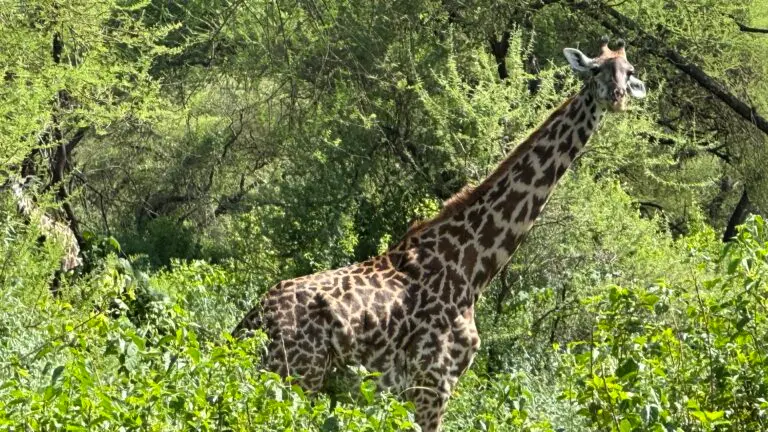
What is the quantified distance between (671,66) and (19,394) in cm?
1157

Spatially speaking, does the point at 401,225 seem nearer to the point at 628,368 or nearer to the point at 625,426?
the point at 628,368

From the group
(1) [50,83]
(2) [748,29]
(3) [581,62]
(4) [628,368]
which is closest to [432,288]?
(3) [581,62]

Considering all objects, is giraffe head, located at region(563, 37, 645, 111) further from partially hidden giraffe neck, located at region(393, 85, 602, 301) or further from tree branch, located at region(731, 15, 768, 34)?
tree branch, located at region(731, 15, 768, 34)

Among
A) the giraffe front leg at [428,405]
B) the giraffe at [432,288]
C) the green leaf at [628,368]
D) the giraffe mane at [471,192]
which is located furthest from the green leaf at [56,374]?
the giraffe mane at [471,192]

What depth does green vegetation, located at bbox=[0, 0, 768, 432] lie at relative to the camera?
225 inches

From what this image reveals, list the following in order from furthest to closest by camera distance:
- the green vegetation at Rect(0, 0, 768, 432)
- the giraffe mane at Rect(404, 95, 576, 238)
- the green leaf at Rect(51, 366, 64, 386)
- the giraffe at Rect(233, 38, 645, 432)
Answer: the giraffe mane at Rect(404, 95, 576, 238), the giraffe at Rect(233, 38, 645, 432), the green vegetation at Rect(0, 0, 768, 432), the green leaf at Rect(51, 366, 64, 386)

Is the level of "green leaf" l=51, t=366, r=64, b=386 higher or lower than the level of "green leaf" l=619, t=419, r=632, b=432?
higher

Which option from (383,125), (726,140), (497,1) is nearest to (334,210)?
(383,125)

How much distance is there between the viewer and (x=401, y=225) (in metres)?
13.2

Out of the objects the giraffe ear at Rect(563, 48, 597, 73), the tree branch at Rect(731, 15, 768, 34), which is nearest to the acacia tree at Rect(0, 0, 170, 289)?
the giraffe ear at Rect(563, 48, 597, 73)

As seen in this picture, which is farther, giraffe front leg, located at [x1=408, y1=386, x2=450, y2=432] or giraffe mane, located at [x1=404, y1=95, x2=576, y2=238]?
giraffe mane, located at [x1=404, y1=95, x2=576, y2=238]

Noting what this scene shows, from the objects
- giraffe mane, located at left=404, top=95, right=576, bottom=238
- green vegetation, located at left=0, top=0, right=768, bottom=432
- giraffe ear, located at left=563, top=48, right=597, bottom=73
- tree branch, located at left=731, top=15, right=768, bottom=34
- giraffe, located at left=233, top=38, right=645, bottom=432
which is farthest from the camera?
tree branch, located at left=731, top=15, right=768, bottom=34

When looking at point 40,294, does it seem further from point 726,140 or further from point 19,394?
point 726,140

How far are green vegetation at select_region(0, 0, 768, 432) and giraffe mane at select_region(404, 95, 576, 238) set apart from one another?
958mm
